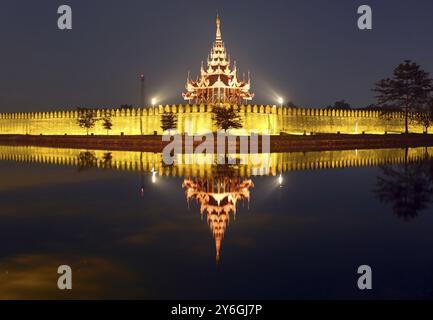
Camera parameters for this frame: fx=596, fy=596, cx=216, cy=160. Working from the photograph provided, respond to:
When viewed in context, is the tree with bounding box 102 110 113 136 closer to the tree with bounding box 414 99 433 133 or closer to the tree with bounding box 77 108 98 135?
the tree with bounding box 77 108 98 135

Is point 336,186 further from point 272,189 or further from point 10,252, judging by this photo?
point 10,252

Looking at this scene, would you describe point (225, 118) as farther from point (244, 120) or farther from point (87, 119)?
point (87, 119)

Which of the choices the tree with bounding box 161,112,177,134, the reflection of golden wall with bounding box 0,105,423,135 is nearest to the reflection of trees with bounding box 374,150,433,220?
the reflection of golden wall with bounding box 0,105,423,135

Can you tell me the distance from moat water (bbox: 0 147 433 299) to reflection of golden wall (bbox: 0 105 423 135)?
95.7ft

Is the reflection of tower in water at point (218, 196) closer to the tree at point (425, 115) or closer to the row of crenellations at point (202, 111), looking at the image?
the row of crenellations at point (202, 111)

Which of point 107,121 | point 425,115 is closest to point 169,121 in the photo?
point 107,121

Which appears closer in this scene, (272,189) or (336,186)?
(272,189)

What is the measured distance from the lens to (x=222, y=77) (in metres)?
56.1

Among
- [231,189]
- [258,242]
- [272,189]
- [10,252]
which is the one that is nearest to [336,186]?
[272,189]

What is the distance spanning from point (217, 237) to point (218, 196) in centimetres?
497

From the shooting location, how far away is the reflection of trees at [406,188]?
Answer: 1384cm

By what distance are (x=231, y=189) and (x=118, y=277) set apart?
347 inches

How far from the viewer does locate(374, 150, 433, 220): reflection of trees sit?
13.8 metres

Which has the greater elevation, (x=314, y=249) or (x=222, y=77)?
(x=222, y=77)
